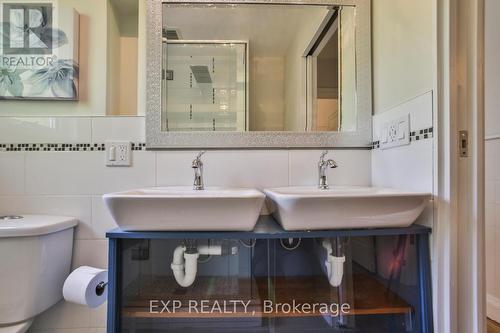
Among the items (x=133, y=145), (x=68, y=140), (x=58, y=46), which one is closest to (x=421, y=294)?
(x=133, y=145)

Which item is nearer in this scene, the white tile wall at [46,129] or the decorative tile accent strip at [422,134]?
the decorative tile accent strip at [422,134]

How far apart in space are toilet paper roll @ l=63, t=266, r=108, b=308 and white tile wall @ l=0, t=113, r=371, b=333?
0.16m

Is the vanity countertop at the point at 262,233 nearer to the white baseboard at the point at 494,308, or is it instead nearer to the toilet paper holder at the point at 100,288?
the toilet paper holder at the point at 100,288

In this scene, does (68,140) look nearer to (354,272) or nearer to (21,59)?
(21,59)

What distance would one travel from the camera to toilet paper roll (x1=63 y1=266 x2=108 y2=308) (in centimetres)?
102

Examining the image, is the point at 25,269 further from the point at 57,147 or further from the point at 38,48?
the point at 38,48

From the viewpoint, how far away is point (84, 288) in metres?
1.02

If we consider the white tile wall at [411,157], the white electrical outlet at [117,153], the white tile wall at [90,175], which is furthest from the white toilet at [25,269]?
the white tile wall at [411,157]

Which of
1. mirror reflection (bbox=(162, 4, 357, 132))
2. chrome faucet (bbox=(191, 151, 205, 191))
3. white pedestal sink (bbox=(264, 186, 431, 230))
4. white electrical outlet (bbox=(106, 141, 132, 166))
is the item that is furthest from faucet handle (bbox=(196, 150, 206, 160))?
white pedestal sink (bbox=(264, 186, 431, 230))

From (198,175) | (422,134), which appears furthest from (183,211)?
(422,134)

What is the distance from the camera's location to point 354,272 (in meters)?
1.01

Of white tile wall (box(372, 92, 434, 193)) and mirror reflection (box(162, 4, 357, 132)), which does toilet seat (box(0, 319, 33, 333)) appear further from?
white tile wall (box(372, 92, 434, 193))

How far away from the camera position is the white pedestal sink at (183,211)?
2.52 feet

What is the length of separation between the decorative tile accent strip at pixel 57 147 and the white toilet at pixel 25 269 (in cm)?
33
